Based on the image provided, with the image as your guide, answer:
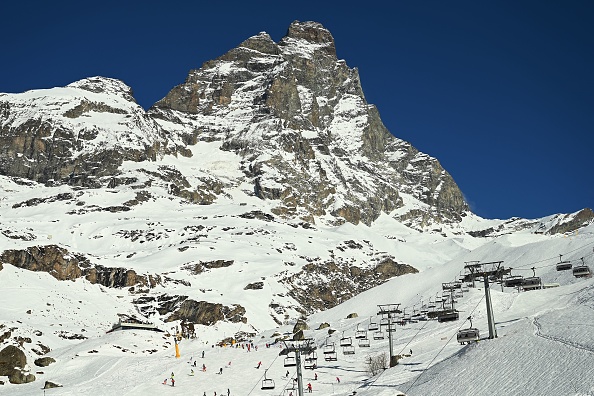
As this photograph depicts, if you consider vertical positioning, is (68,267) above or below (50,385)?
above

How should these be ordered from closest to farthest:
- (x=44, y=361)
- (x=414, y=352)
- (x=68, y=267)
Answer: (x=414, y=352), (x=44, y=361), (x=68, y=267)

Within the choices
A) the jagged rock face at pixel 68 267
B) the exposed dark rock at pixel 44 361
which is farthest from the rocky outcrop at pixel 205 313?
the exposed dark rock at pixel 44 361

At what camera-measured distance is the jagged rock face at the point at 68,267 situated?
13225 centimetres

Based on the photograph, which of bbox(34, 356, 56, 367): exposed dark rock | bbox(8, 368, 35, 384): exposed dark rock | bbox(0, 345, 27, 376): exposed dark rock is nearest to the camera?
bbox(8, 368, 35, 384): exposed dark rock

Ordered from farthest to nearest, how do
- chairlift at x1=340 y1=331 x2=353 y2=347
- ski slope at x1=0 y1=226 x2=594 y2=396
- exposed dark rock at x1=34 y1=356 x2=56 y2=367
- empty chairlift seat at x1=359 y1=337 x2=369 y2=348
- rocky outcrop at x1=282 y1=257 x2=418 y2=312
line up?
1. rocky outcrop at x1=282 y1=257 x2=418 y2=312
2. exposed dark rock at x1=34 y1=356 x2=56 y2=367
3. chairlift at x1=340 y1=331 x2=353 y2=347
4. empty chairlift seat at x1=359 y1=337 x2=369 y2=348
5. ski slope at x1=0 y1=226 x2=594 y2=396

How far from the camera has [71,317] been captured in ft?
363

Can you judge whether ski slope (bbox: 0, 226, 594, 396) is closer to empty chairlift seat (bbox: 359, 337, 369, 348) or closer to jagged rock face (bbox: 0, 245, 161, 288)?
empty chairlift seat (bbox: 359, 337, 369, 348)

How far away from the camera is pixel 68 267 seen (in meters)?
135

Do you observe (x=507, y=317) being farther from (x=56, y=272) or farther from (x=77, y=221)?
(x=77, y=221)

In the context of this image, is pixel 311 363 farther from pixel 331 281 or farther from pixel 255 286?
pixel 331 281

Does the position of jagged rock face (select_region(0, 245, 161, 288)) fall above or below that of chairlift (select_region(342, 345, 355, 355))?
above

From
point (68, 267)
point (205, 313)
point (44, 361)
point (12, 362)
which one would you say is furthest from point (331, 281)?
point (12, 362)

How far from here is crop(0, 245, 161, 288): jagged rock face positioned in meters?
132

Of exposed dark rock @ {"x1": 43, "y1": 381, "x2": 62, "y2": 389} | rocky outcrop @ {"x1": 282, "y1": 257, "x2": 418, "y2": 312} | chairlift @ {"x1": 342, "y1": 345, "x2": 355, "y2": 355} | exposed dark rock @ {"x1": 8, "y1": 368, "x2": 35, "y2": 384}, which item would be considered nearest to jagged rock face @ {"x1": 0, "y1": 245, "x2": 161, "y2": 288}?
rocky outcrop @ {"x1": 282, "y1": 257, "x2": 418, "y2": 312}
